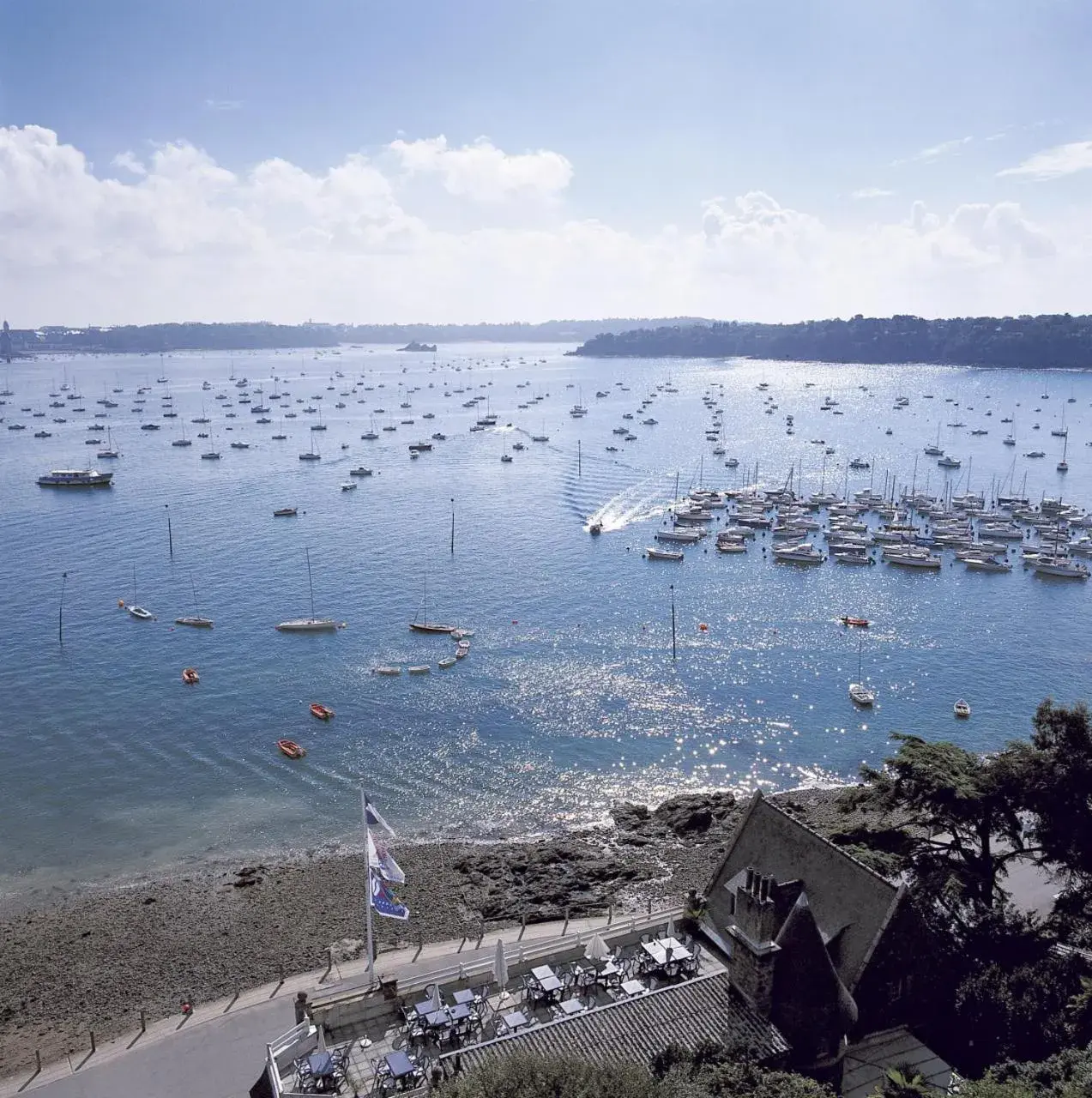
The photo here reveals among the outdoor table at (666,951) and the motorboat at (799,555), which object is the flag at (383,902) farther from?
the motorboat at (799,555)

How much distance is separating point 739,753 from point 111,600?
195 feet

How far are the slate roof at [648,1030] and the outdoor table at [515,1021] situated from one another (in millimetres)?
894

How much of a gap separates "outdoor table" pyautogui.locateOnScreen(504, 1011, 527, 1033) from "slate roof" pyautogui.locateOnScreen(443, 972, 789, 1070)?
89 cm

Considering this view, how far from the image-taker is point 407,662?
2746 inches

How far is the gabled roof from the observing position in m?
25.4

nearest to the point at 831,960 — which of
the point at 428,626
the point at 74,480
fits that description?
the point at 428,626

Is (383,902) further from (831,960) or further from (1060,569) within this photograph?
(1060,569)

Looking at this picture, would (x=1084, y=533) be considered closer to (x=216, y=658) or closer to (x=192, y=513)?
(x=216, y=658)

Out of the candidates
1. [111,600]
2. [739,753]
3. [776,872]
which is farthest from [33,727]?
[776,872]

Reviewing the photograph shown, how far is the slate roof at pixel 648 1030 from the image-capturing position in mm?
22797

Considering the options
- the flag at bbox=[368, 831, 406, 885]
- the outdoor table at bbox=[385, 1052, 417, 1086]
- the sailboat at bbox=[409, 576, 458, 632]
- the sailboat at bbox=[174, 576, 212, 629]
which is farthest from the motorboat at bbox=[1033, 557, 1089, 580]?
the outdoor table at bbox=[385, 1052, 417, 1086]

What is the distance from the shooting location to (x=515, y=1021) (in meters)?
24.2

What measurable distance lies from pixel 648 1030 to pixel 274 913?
23.9 metres

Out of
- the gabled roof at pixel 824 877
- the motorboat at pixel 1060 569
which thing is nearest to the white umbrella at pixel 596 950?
the gabled roof at pixel 824 877
